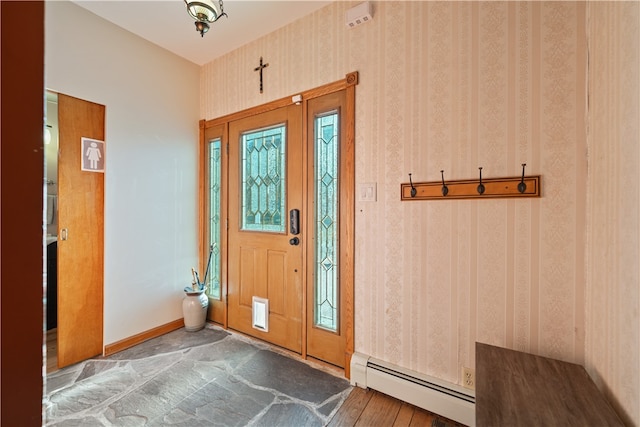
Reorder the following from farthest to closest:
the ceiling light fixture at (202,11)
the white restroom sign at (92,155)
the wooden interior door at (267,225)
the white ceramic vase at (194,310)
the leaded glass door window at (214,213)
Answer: the leaded glass door window at (214,213) → the white ceramic vase at (194,310) → the wooden interior door at (267,225) → the white restroom sign at (92,155) → the ceiling light fixture at (202,11)

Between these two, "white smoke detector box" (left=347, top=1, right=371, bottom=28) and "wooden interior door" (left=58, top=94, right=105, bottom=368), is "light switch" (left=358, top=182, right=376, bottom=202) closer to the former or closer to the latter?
"white smoke detector box" (left=347, top=1, right=371, bottom=28)

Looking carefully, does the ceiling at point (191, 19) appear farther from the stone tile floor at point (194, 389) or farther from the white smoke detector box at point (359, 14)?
the stone tile floor at point (194, 389)

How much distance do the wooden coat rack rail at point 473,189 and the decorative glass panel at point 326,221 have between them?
0.59 meters

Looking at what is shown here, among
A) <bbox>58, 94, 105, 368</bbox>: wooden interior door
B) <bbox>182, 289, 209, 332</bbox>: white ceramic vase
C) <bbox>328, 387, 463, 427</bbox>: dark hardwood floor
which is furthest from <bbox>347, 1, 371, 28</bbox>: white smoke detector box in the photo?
<bbox>182, 289, 209, 332</bbox>: white ceramic vase

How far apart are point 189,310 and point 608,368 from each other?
2.98m

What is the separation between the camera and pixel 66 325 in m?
2.13

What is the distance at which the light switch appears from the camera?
192 centimetres

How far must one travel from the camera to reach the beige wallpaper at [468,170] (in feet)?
4.47

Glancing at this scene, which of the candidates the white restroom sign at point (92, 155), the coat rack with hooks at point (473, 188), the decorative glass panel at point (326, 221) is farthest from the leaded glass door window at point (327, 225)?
the white restroom sign at point (92, 155)

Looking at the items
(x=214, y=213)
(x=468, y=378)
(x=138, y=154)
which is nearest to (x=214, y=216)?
(x=214, y=213)

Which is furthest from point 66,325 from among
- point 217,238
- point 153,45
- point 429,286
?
point 429,286

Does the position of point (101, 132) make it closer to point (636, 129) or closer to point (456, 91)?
point (456, 91)

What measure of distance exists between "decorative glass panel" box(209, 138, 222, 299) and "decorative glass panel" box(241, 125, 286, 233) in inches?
16.4

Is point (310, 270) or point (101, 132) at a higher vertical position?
point (101, 132)
